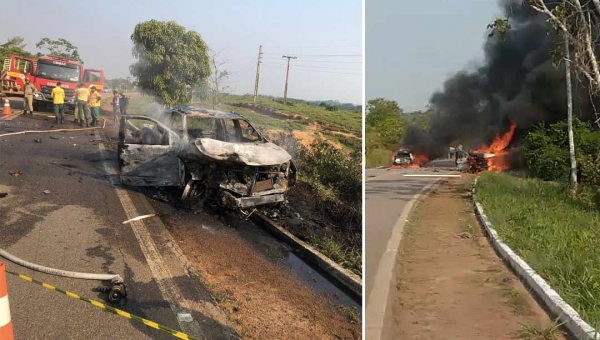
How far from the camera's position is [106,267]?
70.3 inches

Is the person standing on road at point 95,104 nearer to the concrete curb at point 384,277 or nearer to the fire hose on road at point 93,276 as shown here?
the fire hose on road at point 93,276

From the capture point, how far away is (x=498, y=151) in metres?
1.78

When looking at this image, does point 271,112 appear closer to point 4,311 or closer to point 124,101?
point 124,101

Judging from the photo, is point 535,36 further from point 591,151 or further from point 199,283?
point 199,283

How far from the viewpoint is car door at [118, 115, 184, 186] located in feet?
6.22

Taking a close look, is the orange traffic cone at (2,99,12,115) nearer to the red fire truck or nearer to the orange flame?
the red fire truck

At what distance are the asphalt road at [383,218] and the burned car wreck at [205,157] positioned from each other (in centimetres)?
79

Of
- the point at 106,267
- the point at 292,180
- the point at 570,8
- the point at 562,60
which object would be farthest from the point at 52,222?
the point at 570,8

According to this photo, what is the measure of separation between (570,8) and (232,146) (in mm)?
2154

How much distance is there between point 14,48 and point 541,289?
2874 mm

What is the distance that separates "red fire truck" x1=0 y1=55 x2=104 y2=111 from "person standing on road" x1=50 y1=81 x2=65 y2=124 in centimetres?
2

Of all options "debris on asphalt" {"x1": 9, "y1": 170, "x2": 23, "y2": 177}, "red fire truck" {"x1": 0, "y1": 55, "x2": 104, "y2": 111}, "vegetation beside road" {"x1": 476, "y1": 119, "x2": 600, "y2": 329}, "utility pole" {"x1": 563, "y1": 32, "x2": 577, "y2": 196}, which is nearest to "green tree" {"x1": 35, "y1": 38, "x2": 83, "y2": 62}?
"red fire truck" {"x1": 0, "y1": 55, "x2": 104, "y2": 111}

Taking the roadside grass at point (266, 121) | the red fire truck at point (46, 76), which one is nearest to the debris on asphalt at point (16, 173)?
the red fire truck at point (46, 76)

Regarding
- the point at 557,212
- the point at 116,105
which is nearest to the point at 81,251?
the point at 116,105
